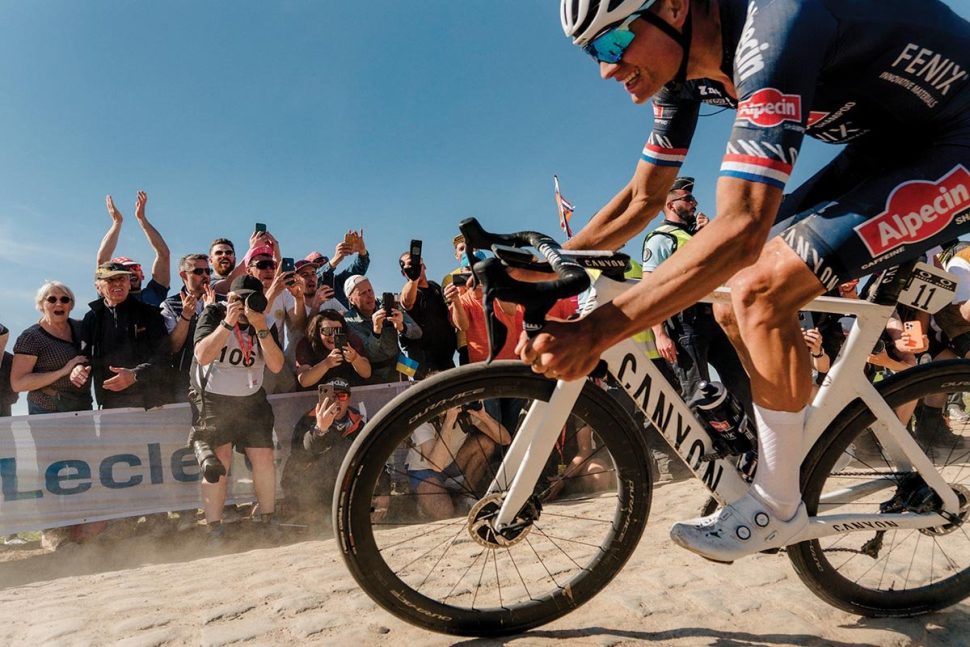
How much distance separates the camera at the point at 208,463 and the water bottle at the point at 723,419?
4393 millimetres

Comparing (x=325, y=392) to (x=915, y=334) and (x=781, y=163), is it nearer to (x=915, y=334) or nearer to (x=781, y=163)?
(x=915, y=334)

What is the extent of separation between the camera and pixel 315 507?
19.8 ft

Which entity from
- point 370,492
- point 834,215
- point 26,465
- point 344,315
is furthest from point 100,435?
point 834,215

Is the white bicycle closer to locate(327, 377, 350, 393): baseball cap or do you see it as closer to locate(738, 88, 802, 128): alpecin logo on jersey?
locate(738, 88, 802, 128): alpecin logo on jersey

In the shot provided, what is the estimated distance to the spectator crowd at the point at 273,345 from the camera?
18.0 feet

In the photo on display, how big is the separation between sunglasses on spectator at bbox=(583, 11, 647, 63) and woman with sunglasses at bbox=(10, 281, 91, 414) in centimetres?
580

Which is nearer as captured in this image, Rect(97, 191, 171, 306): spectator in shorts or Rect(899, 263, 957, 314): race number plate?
Rect(899, 263, 957, 314): race number plate

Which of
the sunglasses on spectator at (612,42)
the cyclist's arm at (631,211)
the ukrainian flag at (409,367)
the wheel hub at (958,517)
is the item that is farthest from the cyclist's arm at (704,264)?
the ukrainian flag at (409,367)

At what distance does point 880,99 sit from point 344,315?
228 inches

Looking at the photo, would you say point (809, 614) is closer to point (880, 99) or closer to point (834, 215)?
point (834, 215)

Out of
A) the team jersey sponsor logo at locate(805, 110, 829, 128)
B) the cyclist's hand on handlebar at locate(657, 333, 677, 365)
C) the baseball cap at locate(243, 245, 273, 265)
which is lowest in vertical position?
the cyclist's hand on handlebar at locate(657, 333, 677, 365)

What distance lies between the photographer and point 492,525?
8.15ft

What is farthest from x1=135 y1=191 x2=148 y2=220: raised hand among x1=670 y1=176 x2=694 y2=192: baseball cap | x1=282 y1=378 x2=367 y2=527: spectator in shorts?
x1=670 y1=176 x2=694 y2=192: baseball cap

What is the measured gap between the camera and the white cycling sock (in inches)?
98.1
